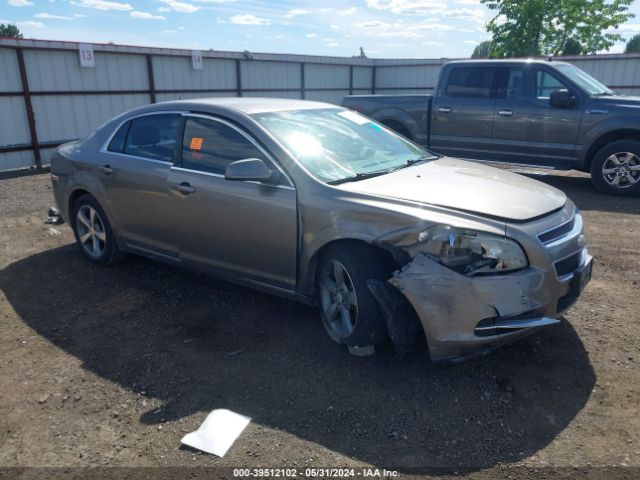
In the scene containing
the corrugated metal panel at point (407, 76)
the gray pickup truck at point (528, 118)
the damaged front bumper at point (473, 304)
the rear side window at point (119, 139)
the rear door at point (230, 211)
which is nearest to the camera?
the damaged front bumper at point (473, 304)

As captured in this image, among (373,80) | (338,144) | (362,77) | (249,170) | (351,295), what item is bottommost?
(351,295)

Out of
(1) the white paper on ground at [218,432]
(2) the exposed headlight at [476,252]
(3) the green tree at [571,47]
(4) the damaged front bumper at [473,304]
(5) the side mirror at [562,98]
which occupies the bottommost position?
(1) the white paper on ground at [218,432]

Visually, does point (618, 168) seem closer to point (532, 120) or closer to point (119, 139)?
point (532, 120)

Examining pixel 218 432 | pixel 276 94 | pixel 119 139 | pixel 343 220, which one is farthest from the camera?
pixel 276 94

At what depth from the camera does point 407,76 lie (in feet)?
67.4

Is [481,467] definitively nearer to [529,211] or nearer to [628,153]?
[529,211]

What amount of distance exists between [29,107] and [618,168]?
11427mm

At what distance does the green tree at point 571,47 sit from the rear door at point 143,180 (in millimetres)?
25833

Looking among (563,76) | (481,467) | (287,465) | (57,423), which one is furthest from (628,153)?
(57,423)

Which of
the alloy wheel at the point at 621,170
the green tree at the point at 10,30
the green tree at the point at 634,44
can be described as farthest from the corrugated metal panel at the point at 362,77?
the green tree at the point at 10,30

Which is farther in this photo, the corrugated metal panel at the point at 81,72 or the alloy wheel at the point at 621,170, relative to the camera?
the corrugated metal panel at the point at 81,72

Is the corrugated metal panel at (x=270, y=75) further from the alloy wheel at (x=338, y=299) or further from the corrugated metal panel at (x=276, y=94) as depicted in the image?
the alloy wheel at (x=338, y=299)

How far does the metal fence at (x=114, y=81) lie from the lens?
37.2 ft

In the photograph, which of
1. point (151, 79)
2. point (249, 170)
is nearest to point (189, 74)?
point (151, 79)
